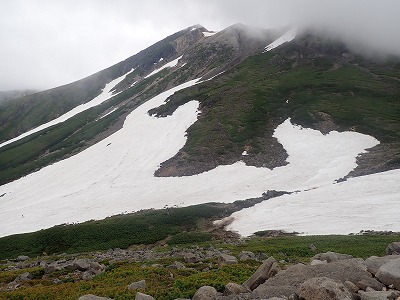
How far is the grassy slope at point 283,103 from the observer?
70.6m

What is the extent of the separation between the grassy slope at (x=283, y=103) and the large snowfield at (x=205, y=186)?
3798mm

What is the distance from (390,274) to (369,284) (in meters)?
0.88

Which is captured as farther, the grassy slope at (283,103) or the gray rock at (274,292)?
the grassy slope at (283,103)

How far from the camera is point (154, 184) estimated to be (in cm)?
6350

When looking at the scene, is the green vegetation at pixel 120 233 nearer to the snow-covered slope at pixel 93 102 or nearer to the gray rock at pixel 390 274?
the gray rock at pixel 390 274

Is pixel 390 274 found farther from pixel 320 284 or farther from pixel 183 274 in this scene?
pixel 183 274

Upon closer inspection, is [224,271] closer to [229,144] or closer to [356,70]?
[229,144]

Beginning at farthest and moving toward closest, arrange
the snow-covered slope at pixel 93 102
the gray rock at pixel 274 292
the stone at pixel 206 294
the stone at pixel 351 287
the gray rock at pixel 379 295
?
the snow-covered slope at pixel 93 102, the stone at pixel 206 294, the gray rock at pixel 274 292, the stone at pixel 351 287, the gray rock at pixel 379 295

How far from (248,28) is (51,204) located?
434 feet

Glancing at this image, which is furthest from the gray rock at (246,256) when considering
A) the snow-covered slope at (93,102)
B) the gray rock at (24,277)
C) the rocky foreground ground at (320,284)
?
the snow-covered slope at (93,102)

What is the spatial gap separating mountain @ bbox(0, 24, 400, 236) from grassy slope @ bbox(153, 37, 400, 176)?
36 cm

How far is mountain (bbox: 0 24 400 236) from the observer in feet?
159

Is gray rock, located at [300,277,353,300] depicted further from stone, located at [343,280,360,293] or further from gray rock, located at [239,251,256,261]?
gray rock, located at [239,251,256,261]

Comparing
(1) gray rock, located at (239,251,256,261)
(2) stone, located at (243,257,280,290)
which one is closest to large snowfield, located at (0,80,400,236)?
(1) gray rock, located at (239,251,256,261)
